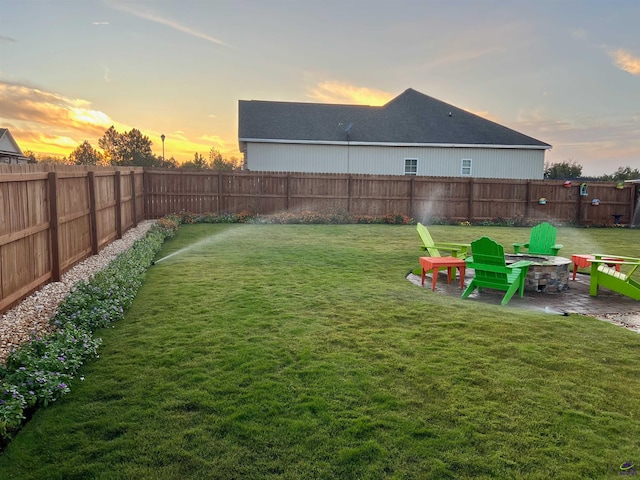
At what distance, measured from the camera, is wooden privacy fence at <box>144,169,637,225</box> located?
18.5m

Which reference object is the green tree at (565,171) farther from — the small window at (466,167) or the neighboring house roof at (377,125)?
the small window at (466,167)

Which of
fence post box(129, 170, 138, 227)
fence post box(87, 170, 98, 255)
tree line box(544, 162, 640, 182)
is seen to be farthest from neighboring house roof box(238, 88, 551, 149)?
tree line box(544, 162, 640, 182)

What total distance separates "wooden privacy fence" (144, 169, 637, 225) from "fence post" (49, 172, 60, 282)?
1171cm

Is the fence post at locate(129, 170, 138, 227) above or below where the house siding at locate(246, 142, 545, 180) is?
below

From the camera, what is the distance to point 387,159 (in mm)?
23391

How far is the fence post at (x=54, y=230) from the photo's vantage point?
663 centimetres

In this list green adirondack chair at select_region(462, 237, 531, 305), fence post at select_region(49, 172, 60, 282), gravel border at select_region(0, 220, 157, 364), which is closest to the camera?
gravel border at select_region(0, 220, 157, 364)

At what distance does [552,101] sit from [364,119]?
31.8ft

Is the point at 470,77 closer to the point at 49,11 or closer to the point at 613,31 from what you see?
the point at 613,31

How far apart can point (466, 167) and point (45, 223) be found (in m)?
21.1

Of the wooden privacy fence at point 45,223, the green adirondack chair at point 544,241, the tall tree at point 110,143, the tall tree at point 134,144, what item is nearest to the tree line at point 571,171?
the green adirondack chair at point 544,241

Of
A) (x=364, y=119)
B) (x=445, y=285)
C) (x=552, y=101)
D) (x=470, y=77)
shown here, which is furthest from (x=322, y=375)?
(x=364, y=119)

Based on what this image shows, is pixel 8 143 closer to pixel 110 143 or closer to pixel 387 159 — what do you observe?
pixel 110 143

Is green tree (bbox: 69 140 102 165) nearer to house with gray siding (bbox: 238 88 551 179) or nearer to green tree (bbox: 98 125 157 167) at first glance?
green tree (bbox: 98 125 157 167)
